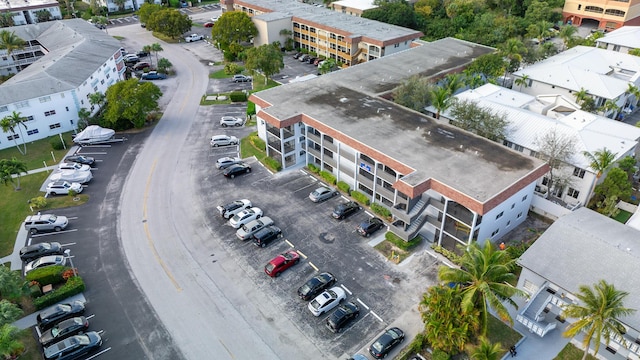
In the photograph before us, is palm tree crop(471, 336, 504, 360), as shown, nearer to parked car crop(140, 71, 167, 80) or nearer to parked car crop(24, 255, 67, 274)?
parked car crop(24, 255, 67, 274)

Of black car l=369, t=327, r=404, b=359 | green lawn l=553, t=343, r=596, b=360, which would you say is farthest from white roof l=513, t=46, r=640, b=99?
black car l=369, t=327, r=404, b=359

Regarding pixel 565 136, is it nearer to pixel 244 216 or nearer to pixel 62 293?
pixel 244 216

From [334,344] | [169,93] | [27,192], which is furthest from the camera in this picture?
[169,93]

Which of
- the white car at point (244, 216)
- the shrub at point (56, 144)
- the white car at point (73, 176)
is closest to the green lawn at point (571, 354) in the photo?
the white car at point (244, 216)

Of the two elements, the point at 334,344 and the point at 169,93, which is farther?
the point at 169,93

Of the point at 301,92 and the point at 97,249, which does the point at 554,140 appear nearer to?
the point at 301,92

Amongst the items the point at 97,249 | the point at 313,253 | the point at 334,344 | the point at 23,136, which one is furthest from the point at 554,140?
the point at 23,136

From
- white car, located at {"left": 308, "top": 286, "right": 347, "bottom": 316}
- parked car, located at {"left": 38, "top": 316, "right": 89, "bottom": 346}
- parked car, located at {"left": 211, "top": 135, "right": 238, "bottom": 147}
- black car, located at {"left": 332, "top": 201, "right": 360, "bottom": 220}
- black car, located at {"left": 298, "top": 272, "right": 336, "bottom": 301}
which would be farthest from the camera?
parked car, located at {"left": 211, "top": 135, "right": 238, "bottom": 147}

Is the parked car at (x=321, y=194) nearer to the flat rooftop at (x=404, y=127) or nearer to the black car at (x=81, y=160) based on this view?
the flat rooftop at (x=404, y=127)
